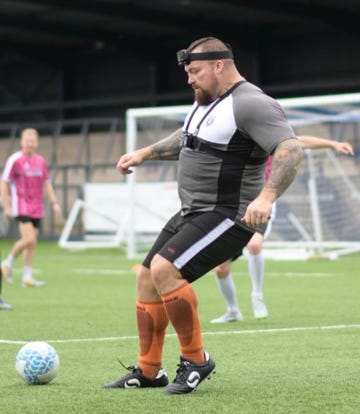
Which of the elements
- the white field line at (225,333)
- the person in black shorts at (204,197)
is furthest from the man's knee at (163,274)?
the white field line at (225,333)

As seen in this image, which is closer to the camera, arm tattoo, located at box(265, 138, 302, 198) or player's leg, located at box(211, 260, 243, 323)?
arm tattoo, located at box(265, 138, 302, 198)

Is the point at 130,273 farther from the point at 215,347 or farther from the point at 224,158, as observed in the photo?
the point at 224,158

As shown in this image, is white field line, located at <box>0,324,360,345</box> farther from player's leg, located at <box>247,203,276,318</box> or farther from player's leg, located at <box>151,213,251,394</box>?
player's leg, located at <box>151,213,251,394</box>

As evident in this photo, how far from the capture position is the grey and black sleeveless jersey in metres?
6.31

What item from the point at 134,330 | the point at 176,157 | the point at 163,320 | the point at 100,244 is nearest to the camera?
the point at 163,320

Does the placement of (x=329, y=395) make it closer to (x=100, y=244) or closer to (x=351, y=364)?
(x=351, y=364)

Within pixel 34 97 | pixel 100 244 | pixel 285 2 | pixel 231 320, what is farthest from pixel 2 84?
pixel 231 320

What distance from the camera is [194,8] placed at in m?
35.8

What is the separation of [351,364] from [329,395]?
1.36 m

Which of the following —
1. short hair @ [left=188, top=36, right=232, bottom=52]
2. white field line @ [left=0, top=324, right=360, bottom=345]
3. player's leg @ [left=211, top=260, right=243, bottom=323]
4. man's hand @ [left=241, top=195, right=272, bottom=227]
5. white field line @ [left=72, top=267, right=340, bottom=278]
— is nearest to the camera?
man's hand @ [left=241, top=195, right=272, bottom=227]

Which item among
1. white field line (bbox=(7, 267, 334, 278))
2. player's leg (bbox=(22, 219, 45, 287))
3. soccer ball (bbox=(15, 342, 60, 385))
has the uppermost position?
soccer ball (bbox=(15, 342, 60, 385))

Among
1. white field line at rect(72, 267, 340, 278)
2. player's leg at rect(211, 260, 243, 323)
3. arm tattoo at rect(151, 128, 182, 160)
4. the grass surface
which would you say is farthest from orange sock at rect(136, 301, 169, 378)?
white field line at rect(72, 267, 340, 278)

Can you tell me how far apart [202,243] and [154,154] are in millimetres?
922

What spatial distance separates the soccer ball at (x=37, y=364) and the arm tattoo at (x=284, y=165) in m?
1.72
